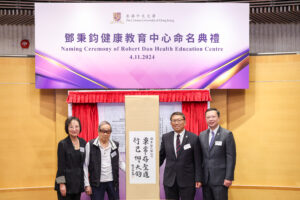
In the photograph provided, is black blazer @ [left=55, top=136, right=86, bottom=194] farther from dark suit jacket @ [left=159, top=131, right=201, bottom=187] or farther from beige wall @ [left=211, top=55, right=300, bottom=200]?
beige wall @ [left=211, top=55, right=300, bottom=200]

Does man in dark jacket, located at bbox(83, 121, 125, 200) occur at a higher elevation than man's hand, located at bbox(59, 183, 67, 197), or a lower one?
higher

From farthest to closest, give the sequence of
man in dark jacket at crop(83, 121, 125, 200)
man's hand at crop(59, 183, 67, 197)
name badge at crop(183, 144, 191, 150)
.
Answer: name badge at crop(183, 144, 191, 150) → man in dark jacket at crop(83, 121, 125, 200) → man's hand at crop(59, 183, 67, 197)

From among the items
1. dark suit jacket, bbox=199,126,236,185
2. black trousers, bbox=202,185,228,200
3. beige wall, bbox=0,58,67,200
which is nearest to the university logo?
beige wall, bbox=0,58,67,200

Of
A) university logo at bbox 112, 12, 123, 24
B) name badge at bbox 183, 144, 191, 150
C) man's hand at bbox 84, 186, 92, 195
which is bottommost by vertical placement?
man's hand at bbox 84, 186, 92, 195

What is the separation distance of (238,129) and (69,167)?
7.90ft

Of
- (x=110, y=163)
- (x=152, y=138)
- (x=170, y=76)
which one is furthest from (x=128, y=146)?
(x=170, y=76)

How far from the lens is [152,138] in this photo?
2752 millimetres

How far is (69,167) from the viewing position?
3.34 metres

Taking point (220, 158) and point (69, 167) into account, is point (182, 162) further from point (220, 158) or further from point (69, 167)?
point (69, 167)

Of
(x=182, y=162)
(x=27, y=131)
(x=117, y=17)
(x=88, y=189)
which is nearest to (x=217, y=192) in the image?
(x=182, y=162)

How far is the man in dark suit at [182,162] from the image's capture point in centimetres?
349

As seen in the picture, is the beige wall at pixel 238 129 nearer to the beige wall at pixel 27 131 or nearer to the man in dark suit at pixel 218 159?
the beige wall at pixel 27 131

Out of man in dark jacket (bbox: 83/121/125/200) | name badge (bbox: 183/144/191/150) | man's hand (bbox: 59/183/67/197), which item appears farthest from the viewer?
name badge (bbox: 183/144/191/150)

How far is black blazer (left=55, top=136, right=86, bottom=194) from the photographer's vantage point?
10.8 feet
